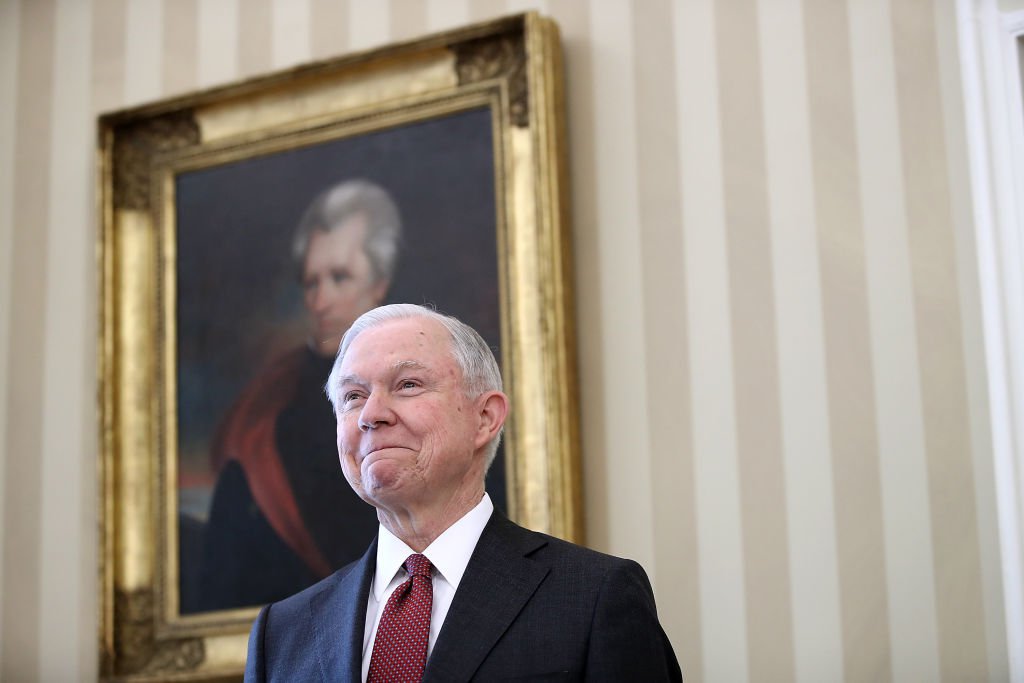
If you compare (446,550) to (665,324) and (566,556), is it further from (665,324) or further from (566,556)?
(665,324)

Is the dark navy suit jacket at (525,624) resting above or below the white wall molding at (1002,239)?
below

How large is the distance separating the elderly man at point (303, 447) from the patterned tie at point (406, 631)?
1.63 meters

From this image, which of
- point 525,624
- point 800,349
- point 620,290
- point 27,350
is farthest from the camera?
point 27,350

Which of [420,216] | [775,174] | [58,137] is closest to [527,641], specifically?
[775,174]

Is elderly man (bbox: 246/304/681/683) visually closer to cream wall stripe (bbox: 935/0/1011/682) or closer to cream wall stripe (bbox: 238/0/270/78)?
cream wall stripe (bbox: 935/0/1011/682)

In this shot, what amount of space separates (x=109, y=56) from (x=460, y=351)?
2.83m

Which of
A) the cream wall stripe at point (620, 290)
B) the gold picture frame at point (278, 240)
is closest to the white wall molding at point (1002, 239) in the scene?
the cream wall stripe at point (620, 290)

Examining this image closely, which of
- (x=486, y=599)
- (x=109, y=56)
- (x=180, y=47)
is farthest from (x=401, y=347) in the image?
(x=109, y=56)

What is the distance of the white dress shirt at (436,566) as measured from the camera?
2260 millimetres

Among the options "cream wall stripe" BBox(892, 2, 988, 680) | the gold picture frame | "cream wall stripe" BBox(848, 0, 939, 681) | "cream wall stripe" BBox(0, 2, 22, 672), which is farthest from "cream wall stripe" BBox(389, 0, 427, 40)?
"cream wall stripe" BBox(0, 2, 22, 672)

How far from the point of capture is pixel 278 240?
4.21 metres

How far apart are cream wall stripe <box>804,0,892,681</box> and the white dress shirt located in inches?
49.4

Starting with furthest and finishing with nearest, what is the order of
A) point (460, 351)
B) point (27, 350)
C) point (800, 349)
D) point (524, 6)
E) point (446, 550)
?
1. point (27, 350)
2. point (524, 6)
3. point (800, 349)
4. point (460, 351)
5. point (446, 550)

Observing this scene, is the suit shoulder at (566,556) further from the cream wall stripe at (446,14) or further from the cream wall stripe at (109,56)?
the cream wall stripe at (109,56)
